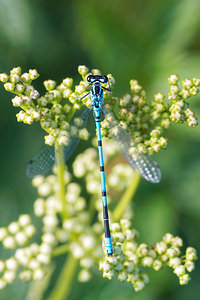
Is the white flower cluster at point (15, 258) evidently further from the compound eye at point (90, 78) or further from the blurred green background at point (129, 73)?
the compound eye at point (90, 78)

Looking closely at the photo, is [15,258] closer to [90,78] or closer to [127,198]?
[127,198]

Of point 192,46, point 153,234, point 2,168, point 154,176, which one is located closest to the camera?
point 154,176

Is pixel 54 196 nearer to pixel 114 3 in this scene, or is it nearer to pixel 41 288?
pixel 41 288

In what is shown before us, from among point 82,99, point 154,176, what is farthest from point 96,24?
point 154,176

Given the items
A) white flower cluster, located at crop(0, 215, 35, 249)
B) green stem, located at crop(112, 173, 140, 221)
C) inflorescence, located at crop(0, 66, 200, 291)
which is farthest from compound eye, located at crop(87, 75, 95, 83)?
white flower cluster, located at crop(0, 215, 35, 249)

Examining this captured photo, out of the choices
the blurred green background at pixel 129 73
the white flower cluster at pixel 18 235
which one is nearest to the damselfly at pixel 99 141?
the white flower cluster at pixel 18 235

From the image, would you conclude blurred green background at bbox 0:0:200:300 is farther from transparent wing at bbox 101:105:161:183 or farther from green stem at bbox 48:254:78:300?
transparent wing at bbox 101:105:161:183

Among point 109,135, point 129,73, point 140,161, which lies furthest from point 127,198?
point 129,73

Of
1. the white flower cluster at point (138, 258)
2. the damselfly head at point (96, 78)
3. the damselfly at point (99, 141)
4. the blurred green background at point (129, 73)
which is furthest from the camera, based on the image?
the blurred green background at point (129, 73)
